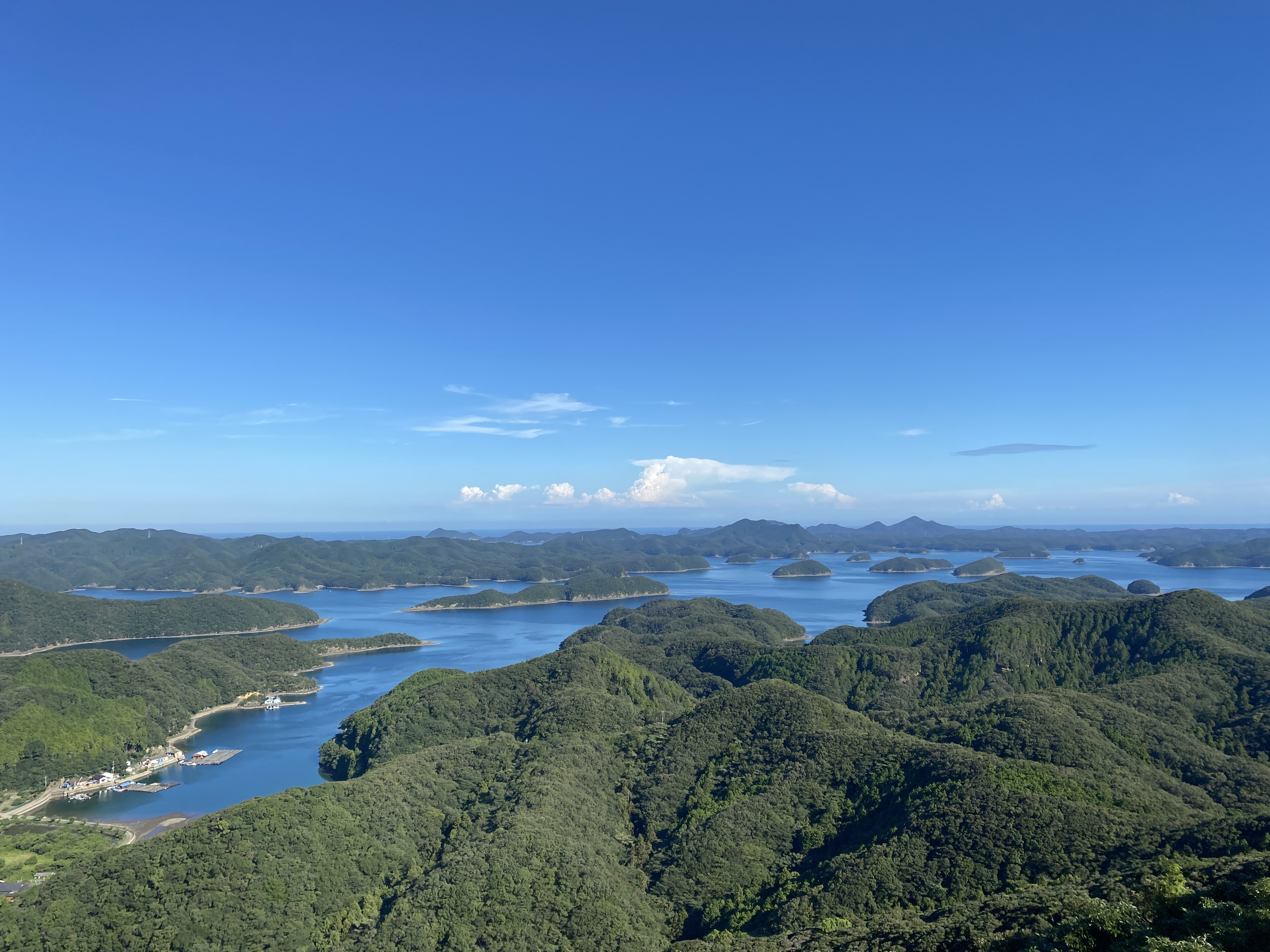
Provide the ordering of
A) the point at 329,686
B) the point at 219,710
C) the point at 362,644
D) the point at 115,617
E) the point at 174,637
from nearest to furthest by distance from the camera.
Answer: the point at 219,710 → the point at 329,686 → the point at 362,644 → the point at 115,617 → the point at 174,637

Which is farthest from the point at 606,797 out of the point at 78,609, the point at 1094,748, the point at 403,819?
the point at 78,609

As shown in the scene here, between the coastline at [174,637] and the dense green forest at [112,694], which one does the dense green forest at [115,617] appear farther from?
the dense green forest at [112,694]

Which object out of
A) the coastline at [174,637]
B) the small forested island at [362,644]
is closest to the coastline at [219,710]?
the small forested island at [362,644]

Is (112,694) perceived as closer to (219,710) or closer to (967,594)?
(219,710)

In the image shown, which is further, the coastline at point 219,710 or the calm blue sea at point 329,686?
the coastline at point 219,710

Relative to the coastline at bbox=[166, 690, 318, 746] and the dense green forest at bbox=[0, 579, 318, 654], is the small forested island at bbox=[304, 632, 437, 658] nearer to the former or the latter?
the coastline at bbox=[166, 690, 318, 746]

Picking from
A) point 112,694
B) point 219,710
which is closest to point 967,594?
point 219,710
